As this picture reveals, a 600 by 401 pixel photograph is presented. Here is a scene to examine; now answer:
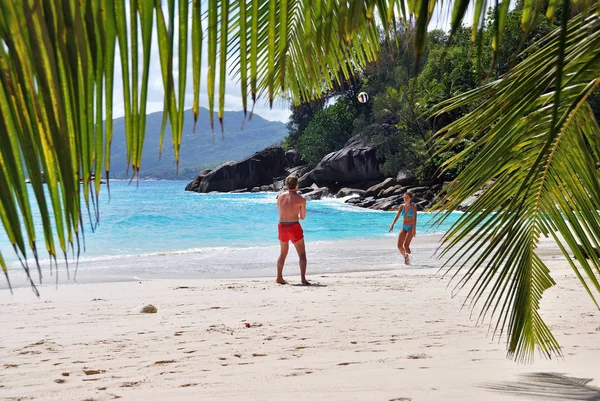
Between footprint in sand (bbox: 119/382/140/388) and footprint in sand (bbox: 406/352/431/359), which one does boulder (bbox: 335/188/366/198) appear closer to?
footprint in sand (bbox: 406/352/431/359)

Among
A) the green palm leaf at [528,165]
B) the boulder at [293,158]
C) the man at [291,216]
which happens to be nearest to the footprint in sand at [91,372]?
the green palm leaf at [528,165]

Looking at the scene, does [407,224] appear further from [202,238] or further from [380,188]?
[380,188]

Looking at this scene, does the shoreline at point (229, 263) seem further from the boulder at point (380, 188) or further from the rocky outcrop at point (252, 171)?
the rocky outcrop at point (252, 171)

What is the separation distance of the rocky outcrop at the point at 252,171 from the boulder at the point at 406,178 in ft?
84.2

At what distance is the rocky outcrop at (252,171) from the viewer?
67.2m

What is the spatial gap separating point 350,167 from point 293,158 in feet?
57.1

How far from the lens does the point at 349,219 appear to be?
3016 centimetres

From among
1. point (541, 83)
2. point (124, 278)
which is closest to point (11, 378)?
point (541, 83)

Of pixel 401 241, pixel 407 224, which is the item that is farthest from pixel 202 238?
pixel 407 224

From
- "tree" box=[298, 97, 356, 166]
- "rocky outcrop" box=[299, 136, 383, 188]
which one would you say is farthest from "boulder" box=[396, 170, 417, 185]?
"tree" box=[298, 97, 356, 166]

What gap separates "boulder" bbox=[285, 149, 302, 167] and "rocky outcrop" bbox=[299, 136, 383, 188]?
44.4ft

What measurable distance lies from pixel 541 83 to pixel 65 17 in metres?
1.70

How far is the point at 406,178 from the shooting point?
4278cm

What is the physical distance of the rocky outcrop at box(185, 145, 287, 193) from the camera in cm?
6725
